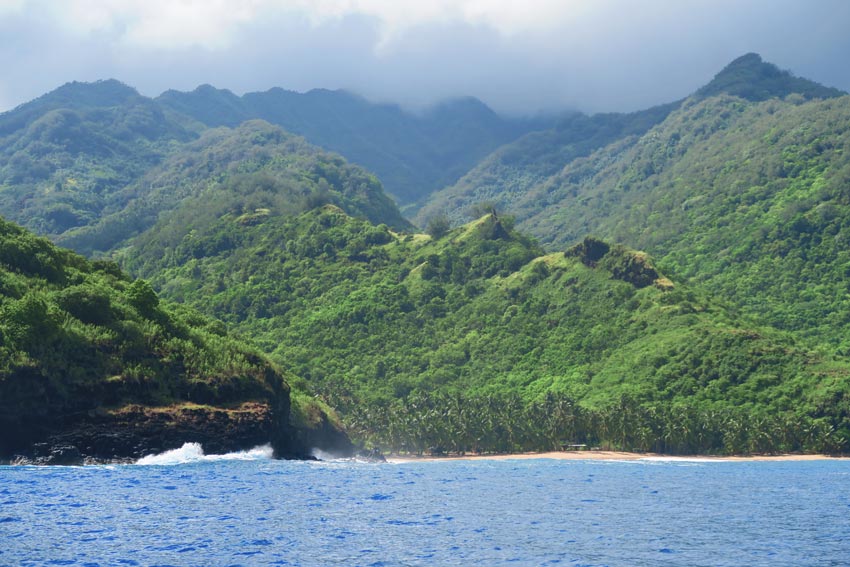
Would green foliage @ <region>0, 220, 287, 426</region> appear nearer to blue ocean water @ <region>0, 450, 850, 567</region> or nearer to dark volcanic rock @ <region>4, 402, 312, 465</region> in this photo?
dark volcanic rock @ <region>4, 402, 312, 465</region>

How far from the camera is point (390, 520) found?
230ft

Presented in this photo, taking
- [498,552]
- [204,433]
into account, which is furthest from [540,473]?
[498,552]

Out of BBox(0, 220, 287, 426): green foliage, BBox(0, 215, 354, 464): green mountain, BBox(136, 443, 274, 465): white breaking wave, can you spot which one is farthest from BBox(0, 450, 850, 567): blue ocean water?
BBox(0, 220, 287, 426): green foliage

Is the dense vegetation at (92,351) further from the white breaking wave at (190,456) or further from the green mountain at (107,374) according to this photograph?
the white breaking wave at (190,456)

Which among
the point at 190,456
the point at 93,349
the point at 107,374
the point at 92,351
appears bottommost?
the point at 190,456

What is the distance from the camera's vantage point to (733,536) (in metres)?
64.2

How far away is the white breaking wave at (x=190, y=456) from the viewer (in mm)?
115062

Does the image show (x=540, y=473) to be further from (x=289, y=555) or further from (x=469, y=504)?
(x=289, y=555)

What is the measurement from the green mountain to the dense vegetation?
137 millimetres

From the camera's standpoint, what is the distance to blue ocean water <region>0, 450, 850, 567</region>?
53.9m

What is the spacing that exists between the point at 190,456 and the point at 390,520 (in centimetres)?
5596

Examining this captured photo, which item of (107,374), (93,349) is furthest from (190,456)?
(93,349)

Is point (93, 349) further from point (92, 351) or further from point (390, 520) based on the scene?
point (390, 520)

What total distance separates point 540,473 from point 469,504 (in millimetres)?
55816
